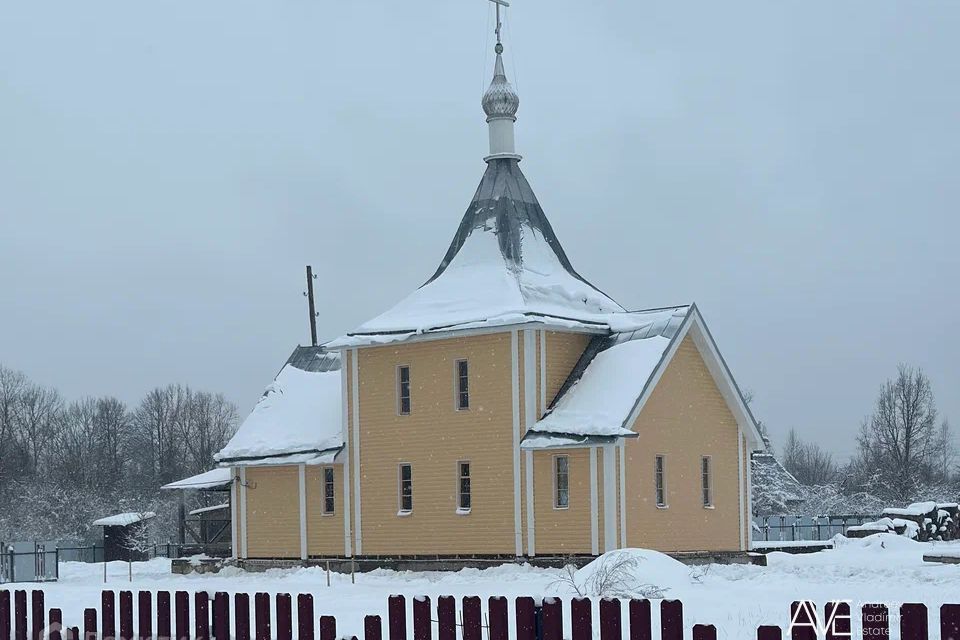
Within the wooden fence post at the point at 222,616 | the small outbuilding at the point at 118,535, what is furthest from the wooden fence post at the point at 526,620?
the small outbuilding at the point at 118,535

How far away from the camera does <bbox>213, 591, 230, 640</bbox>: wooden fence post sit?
1041 centimetres

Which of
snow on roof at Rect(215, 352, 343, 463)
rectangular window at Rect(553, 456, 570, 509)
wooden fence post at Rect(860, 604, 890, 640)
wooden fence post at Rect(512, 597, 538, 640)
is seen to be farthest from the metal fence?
wooden fence post at Rect(512, 597, 538, 640)

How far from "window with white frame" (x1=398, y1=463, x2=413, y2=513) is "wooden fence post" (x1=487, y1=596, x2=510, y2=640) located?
2544cm

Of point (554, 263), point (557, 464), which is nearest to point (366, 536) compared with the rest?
point (557, 464)

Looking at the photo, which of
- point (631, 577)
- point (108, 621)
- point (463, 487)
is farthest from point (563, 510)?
point (108, 621)

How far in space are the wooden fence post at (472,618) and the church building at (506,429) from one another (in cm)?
2128

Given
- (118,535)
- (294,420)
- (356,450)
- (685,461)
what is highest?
(294,420)

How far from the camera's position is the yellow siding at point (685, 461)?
32219mm

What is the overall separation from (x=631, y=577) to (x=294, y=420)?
1850cm

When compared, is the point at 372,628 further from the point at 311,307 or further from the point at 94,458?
the point at 94,458

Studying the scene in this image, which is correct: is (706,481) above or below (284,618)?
above

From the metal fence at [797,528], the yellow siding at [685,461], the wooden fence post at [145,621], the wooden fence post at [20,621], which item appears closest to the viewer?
the wooden fence post at [145,621]

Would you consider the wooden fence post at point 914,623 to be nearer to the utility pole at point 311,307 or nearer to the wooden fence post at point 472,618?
the wooden fence post at point 472,618

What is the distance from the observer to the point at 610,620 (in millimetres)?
8703
